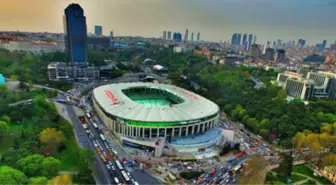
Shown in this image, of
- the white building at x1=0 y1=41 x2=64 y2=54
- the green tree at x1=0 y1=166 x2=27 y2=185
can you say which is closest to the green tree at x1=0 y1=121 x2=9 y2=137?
the green tree at x1=0 y1=166 x2=27 y2=185

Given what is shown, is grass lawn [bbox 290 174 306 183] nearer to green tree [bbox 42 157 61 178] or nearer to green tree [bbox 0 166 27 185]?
green tree [bbox 42 157 61 178]

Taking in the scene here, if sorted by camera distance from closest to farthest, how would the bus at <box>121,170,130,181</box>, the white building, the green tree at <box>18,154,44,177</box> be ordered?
the green tree at <box>18,154,44,177</box> < the bus at <box>121,170,130,181</box> < the white building

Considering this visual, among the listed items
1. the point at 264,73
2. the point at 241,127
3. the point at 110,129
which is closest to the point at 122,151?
the point at 110,129

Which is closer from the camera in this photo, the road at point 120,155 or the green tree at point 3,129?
the road at point 120,155

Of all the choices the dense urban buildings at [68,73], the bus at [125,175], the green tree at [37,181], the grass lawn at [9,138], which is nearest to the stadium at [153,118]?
the bus at [125,175]

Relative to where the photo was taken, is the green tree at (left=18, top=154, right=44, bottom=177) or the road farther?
the road

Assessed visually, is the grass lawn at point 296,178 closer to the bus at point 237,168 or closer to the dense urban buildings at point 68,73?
the bus at point 237,168

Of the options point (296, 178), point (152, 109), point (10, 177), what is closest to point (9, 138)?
point (10, 177)
